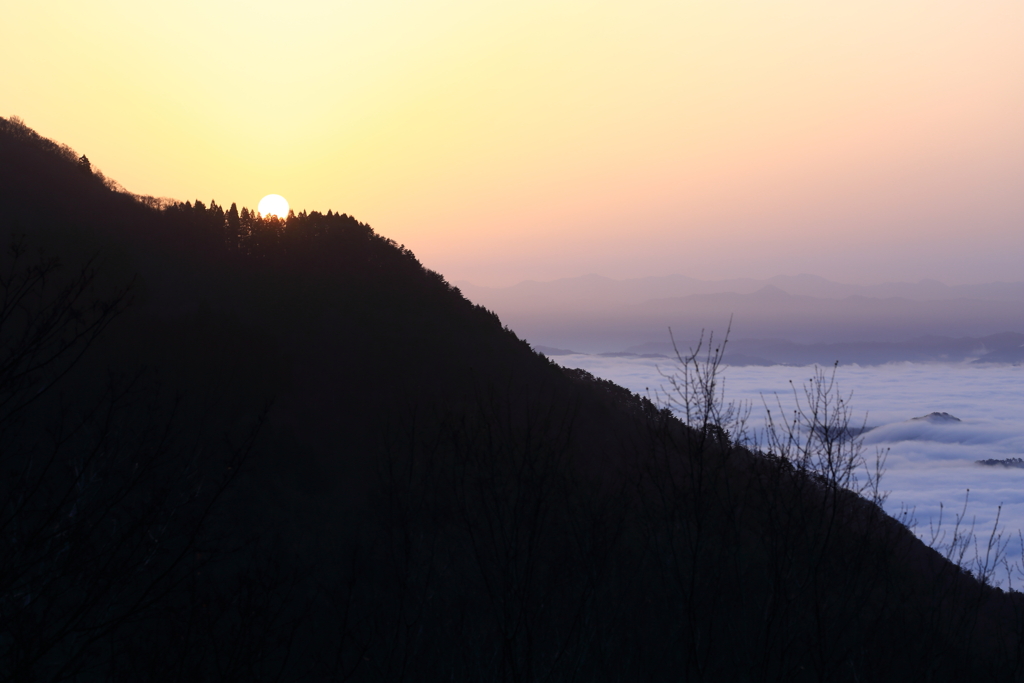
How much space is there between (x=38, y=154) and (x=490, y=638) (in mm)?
48616

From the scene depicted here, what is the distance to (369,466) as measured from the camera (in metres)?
29.1

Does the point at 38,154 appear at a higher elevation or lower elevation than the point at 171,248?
higher

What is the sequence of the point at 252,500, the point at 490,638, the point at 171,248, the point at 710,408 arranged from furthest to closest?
the point at 171,248 < the point at 252,500 < the point at 490,638 < the point at 710,408

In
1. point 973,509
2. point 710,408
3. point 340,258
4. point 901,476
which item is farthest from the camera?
point 901,476

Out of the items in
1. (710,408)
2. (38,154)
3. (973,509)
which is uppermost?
(38,154)

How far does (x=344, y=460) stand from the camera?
29000mm

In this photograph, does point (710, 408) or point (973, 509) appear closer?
point (710, 408)

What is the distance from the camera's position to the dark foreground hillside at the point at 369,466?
15.1m

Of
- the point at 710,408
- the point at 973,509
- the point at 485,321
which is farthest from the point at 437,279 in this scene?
the point at 973,509

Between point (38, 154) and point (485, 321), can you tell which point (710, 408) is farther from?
point (38, 154)

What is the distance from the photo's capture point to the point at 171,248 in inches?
1593

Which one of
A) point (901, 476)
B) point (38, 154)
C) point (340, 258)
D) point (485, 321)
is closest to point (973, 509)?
point (901, 476)

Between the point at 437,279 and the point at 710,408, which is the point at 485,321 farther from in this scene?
the point at 710,408

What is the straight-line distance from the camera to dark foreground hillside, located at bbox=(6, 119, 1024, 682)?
49.6 feet
